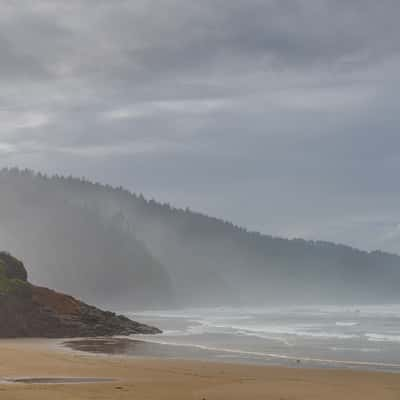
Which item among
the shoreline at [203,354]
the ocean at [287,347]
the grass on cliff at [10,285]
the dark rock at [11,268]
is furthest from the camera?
the dark rock at [11,268]

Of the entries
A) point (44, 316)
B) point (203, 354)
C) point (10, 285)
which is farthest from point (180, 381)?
point (10, 285)

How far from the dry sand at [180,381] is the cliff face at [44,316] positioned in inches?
472

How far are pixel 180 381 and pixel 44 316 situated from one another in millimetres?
20938

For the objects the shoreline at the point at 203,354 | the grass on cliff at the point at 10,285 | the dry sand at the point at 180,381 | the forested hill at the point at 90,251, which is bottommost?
the dry sand at the point at 180,381

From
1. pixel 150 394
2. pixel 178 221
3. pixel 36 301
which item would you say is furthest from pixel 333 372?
pixel 178 221

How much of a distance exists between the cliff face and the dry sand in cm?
1198

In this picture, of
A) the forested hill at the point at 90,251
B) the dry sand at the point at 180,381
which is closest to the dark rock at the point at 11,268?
the dry sand at the point at 180,381

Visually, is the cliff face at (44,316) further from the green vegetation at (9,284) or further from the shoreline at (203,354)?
the shoreline at (203,354)

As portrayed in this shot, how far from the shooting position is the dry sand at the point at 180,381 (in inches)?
592

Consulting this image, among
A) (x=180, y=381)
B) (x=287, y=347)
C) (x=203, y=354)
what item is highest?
(x=287, y=347)

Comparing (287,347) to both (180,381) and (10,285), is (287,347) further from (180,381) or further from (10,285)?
(10,285)

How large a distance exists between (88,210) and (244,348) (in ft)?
321

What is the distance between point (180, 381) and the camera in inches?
698

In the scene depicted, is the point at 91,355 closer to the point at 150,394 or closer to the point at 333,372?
the point at 333,372
